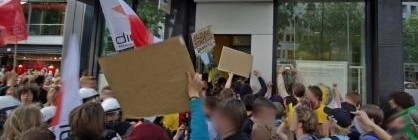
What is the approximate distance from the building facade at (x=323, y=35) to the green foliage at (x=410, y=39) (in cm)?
2

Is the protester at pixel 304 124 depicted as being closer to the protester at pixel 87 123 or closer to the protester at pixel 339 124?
the protester at pixel 339 124

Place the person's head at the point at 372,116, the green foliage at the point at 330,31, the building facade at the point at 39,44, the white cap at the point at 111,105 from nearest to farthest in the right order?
the person's head at the point at 372,116
the white cap at the point at 111,105
the green foliage at the point at 330,31
the building facade at the point at 39,44

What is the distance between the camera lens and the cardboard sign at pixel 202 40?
9.66m

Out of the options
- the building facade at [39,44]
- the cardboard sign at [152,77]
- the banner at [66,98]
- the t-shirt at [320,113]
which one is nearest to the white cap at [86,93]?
the banner at [66,98]

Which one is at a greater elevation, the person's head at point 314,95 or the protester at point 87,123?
the person's head at point 314,95

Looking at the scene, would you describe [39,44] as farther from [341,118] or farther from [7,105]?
[341,118]

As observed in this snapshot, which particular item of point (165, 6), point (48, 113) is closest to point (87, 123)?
point (48, 113)

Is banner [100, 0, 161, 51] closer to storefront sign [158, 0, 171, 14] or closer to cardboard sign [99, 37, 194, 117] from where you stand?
cardboard sign [99, 37, 194, 117]

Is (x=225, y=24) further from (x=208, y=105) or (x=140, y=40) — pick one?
(x=208, y=105)

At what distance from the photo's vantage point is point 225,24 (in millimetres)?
13258

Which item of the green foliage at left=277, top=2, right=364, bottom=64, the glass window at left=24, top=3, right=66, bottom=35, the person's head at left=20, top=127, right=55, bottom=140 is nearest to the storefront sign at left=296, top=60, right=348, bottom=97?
the green foliage at left=277, top=2, right=364, bottom=64

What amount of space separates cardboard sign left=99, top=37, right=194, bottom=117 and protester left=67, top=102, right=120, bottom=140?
267mm

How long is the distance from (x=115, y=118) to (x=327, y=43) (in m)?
8.24

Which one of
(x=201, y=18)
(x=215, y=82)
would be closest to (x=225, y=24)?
(x=201, y=18)
